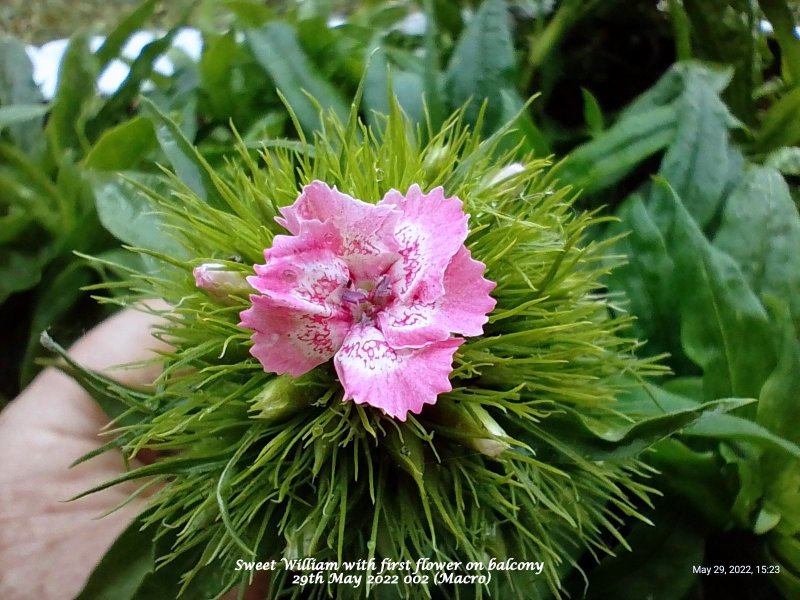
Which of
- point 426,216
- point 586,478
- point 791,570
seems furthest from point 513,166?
point 791,570

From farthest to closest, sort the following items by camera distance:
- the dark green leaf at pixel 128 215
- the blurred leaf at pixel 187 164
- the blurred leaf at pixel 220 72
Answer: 1. the blurred leaf at pixel 220 72
2. the dark green leaf at pixel 128 215
3. the blurred leaf at pixel 187 164

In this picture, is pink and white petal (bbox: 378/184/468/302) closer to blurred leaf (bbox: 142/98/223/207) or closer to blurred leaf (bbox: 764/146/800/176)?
blurred leaf (bbox: 142/98/223/207)

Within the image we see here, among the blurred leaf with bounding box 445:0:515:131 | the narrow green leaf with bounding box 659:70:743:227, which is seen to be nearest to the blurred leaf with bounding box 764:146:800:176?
the narrow green leaf with bounding box 659:70:743:227

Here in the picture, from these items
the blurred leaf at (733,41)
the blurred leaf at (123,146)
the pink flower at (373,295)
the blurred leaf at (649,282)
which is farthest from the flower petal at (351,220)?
the blurred leaf at (733,41)

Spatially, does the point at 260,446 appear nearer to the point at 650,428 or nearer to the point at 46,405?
the point at 650,428

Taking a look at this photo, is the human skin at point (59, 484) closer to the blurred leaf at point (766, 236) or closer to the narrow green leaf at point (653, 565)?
the narrow green leaf at point (653, 565)

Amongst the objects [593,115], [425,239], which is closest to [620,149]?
[593,115]
